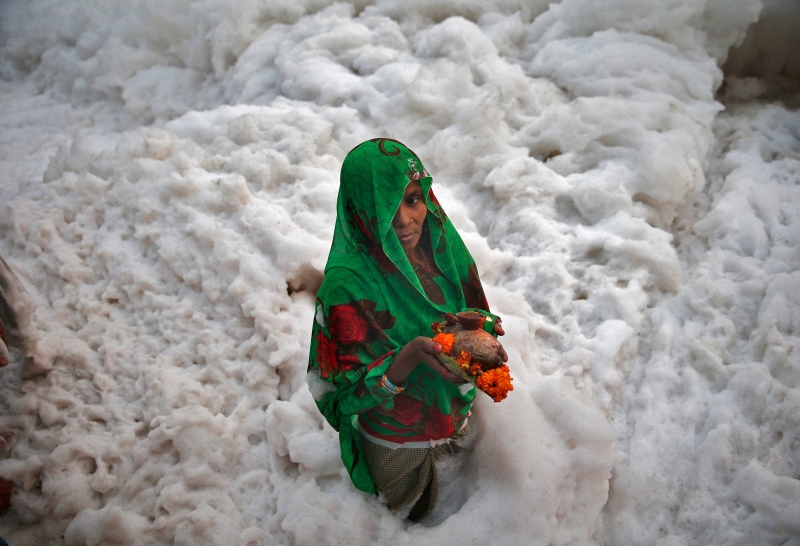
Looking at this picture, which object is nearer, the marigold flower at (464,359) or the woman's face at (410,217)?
the marigold flower at (464,359)

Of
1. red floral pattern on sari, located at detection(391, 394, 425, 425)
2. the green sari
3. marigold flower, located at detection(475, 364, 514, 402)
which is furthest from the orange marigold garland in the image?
red floral pattern on sari, located at detection(391, 394, 425, 425)

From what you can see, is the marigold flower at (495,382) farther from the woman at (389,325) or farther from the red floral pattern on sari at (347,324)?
the red floral pattern on sari at (347,324)

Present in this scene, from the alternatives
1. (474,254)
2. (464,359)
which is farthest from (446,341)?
(474,254)

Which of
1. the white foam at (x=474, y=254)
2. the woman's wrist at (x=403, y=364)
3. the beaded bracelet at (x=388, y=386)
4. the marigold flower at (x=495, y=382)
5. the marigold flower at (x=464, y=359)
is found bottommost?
the white foam at (x=474, y=254)

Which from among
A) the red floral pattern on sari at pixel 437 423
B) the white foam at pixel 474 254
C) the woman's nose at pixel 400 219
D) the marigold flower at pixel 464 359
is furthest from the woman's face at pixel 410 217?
the white foam at pixel 474 254

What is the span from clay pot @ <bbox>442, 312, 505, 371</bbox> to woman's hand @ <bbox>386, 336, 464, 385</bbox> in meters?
0.05

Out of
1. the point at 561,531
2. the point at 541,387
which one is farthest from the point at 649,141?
the point at 561,531

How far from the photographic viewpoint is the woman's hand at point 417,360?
1.42m

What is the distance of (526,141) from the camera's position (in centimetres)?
291

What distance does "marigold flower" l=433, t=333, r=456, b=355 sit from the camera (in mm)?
1398

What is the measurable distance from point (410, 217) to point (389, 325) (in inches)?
12.0

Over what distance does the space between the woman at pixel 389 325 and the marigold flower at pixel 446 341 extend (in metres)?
0.01

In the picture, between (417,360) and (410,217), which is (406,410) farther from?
(410,217)

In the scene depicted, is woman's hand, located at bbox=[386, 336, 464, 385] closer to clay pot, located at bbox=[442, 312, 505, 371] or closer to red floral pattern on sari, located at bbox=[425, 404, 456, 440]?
clay pot, located at bbox=[442, 312, 505, 371]
